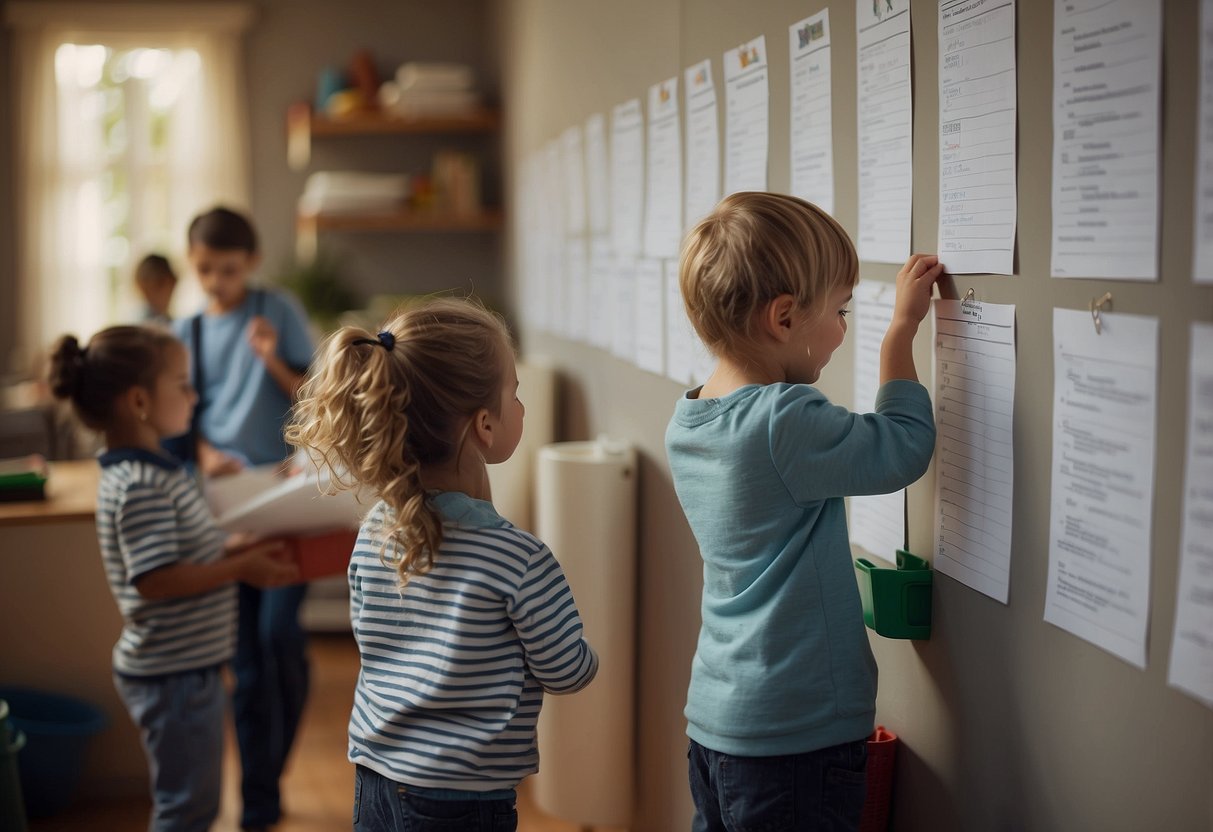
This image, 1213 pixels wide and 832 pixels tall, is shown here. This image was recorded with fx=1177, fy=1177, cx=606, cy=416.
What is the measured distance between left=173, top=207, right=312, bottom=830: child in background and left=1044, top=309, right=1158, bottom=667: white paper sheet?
6.67ft

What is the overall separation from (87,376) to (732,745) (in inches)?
56.2

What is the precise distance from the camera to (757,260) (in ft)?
4.05

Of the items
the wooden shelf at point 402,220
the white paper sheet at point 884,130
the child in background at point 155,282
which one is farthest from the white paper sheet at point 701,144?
the wooden shelf at point 402,220

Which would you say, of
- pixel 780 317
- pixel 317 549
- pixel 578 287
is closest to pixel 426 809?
pixel 780 317

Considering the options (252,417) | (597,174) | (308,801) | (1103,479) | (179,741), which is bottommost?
(308,801)

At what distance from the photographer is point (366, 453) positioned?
4.33 ft

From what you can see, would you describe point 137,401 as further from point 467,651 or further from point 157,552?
point 467,651

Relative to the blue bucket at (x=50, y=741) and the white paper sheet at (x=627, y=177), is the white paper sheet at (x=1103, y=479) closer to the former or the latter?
the white paper sheet at (x=627, y=177)

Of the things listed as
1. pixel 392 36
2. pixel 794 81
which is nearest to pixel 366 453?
pixel 794 81

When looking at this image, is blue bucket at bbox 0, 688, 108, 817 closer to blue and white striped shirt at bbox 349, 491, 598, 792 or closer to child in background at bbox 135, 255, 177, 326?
child in background at bbox 135, 255, 177, 326

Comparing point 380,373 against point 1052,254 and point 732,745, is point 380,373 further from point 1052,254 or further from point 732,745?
point 1052,254

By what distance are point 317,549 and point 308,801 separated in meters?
0.95

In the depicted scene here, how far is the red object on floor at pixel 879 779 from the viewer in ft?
4.61

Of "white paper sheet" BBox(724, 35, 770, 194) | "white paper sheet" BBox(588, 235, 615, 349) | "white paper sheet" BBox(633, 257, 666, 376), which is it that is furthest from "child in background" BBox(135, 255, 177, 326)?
"white paper sheet" BBox(724, 35, 770, 194)
